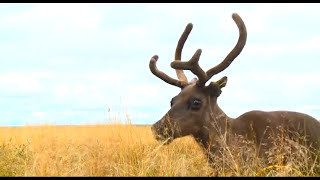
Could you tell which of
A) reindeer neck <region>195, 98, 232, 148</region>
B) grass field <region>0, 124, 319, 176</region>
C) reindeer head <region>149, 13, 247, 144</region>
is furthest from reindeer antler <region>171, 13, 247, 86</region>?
grass field <region>0, 124, 319, 176</region>

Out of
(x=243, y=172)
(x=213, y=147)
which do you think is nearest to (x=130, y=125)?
(x=213, y=147)

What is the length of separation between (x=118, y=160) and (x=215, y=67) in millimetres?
2419

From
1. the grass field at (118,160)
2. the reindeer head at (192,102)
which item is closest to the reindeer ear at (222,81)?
the reindeer head at (192,102)

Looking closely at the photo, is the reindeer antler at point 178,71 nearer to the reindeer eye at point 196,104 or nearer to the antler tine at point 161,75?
the antler tine at point 161,75

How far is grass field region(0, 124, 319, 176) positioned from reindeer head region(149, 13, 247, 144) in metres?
0.35

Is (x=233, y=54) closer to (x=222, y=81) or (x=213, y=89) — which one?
(x=222, y=81)

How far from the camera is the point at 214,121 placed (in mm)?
7711

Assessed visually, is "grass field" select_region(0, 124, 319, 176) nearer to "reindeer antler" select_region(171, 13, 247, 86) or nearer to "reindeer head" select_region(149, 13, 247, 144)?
"reindeer head" select_region(149, 13, 247, 144)

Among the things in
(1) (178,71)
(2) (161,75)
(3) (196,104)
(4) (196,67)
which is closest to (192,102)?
(3) (196,104)

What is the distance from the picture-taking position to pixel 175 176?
22.2ft

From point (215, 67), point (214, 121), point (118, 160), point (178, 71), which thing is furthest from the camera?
point (178, 71)

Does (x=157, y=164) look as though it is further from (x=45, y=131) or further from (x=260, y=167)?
(x=45, y=131)

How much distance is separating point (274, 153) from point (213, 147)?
0.97 meters

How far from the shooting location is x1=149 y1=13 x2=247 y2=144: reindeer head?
24.3ft
